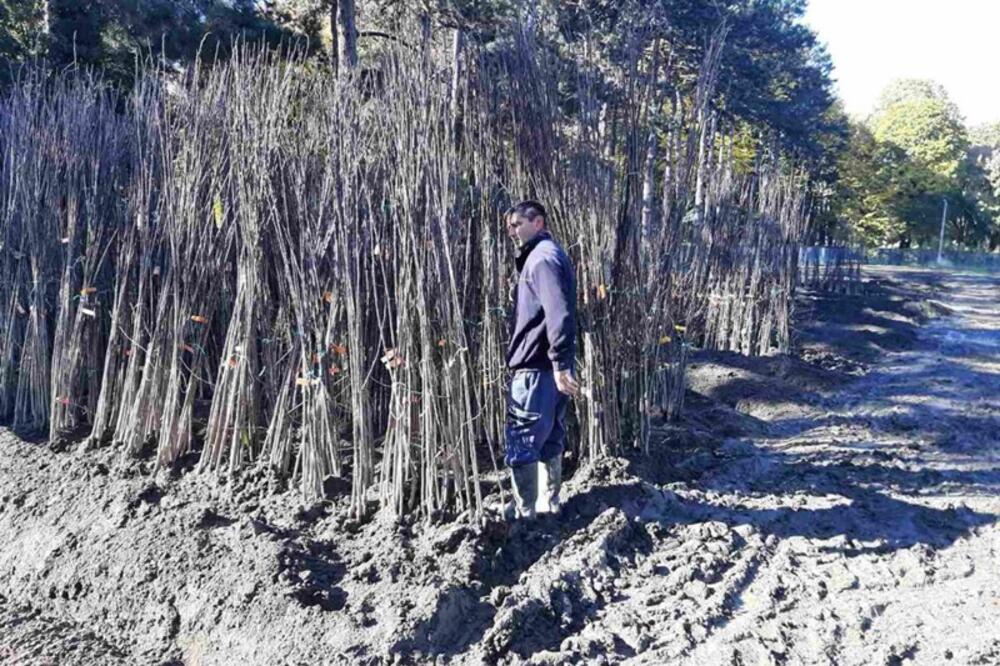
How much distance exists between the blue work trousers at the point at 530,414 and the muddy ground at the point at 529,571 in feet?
1.06

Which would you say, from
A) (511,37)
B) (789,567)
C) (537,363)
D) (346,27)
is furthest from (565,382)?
(346,27)

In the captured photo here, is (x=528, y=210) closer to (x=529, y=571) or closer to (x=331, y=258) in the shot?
(x=331, y=258)

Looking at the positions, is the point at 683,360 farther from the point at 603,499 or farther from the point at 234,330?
the point at 234,330

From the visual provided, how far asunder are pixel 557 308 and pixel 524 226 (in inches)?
15.7

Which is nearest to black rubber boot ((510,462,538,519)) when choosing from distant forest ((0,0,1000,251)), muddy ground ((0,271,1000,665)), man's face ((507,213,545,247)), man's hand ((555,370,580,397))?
muddy ground ((0,271,1000,665))

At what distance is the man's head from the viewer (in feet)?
11.6

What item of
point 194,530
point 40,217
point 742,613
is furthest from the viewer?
point 40,217

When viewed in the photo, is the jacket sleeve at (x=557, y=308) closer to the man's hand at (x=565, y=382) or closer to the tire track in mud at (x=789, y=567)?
the man's hand at (x=565, y=382)

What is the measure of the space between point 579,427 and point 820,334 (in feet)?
23.5

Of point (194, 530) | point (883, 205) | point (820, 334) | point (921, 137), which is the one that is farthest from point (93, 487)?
point (921, 137)

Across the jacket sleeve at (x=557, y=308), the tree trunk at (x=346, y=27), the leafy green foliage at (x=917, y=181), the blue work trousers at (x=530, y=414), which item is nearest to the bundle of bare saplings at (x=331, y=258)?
the blue work trousers at (x=530, y=414)

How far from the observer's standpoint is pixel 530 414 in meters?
3.58

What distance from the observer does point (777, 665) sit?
2.80 metres

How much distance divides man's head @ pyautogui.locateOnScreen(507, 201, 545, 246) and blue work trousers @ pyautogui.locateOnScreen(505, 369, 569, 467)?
0.58 m
